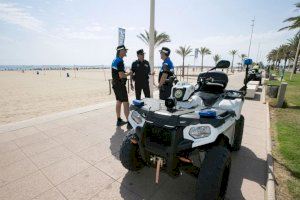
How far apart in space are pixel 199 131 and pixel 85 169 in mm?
2156

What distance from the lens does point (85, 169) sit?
3299 mm

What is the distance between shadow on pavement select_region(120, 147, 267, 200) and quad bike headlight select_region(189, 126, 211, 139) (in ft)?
3.38

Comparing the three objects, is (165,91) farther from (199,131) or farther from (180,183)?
(199,131)

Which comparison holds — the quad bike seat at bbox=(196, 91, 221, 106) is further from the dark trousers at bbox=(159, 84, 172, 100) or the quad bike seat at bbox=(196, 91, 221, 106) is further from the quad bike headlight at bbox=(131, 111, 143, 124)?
the dark trousers at bbox=(159, 84, 172, 100)

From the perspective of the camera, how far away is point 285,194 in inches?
108

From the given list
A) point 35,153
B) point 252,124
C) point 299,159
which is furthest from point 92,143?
point 252,124

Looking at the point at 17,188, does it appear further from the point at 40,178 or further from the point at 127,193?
the point at 127,193

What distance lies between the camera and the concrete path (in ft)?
8.99

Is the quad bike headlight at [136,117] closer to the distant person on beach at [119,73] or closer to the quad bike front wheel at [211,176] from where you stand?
the quad bike front wheel at [211,176]

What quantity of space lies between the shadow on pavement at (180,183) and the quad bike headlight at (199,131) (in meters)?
1.03

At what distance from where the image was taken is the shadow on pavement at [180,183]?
106 inches

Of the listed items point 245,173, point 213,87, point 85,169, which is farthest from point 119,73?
point 245,173

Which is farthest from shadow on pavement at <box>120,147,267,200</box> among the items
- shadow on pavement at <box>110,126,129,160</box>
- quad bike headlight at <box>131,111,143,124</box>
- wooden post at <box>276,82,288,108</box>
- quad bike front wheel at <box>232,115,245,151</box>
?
wooden post at <box>276,82,288,108</box>

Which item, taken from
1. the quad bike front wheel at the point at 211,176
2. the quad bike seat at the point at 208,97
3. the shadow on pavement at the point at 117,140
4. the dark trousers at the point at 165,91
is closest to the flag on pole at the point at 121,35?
the dark trousers at the point at 165,91
